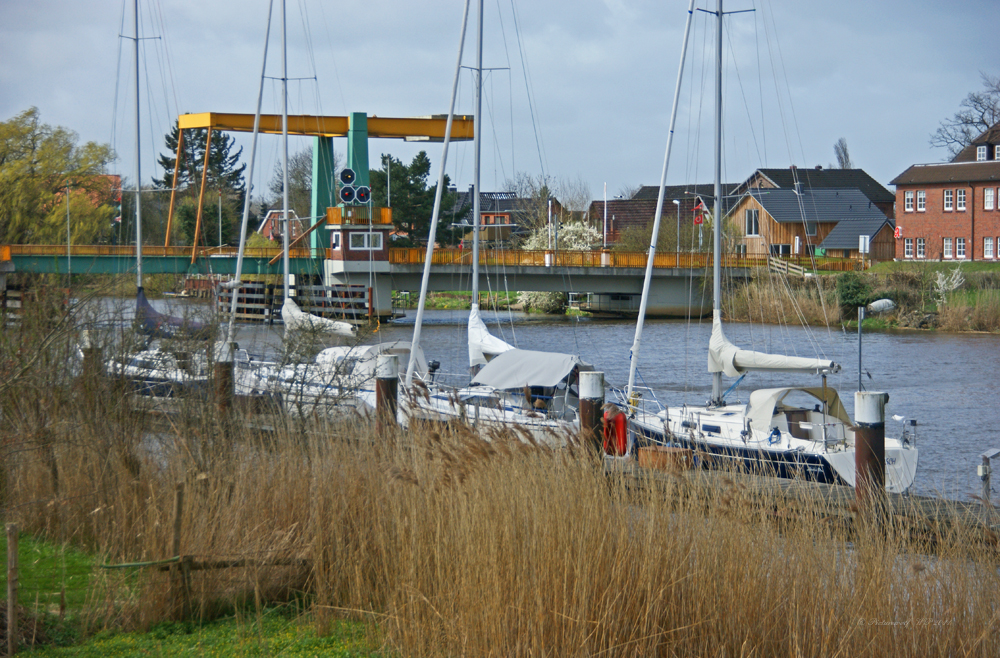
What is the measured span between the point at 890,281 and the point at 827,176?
151ft

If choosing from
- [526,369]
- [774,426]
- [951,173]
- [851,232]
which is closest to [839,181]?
[851,232]

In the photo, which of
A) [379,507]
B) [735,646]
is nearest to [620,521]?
[735,646]

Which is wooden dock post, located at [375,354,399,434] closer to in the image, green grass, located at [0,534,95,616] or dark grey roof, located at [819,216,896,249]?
green grass, located at [0,534,95,616]

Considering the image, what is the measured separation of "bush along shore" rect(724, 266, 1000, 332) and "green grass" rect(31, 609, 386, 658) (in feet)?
122

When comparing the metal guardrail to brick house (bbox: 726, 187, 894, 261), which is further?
brick house (bbox: 726, 187, 894, 261)

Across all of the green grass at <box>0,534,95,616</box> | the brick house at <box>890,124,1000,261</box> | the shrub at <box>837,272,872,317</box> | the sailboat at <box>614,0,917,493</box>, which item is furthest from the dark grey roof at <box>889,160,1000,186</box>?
the green grass at <box>0,534,95,616</box>

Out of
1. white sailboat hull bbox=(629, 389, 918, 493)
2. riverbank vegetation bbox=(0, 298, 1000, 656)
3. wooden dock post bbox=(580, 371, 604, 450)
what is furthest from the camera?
white sailboat hull bbox=(629, 389, 918, 493)

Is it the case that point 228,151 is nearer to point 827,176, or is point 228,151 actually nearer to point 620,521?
point 827,176

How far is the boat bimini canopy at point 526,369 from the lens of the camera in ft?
48.6

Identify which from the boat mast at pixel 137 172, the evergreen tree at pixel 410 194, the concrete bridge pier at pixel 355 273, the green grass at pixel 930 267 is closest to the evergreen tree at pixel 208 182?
the evergreen tree at pixel 410 194

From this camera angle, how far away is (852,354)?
34.7 m

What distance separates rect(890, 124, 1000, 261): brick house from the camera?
6103 centimetres

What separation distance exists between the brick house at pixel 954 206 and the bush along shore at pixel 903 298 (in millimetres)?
14914

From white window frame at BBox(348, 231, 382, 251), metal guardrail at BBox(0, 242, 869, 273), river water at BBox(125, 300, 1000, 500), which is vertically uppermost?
white window frame at BBox(348, 231, 382, 251)
